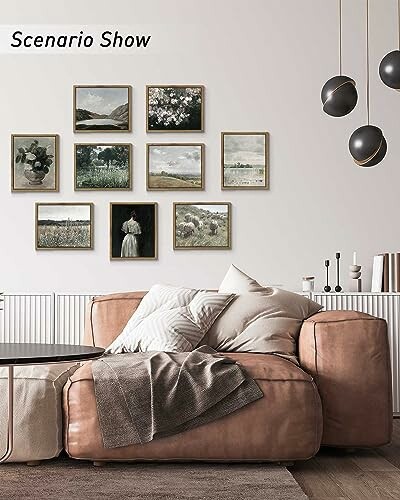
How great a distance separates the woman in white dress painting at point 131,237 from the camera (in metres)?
6.20

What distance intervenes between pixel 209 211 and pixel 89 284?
945 millimetres

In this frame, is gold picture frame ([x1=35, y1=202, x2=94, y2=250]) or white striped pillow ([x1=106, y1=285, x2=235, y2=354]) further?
gold picture frame ([x1=35, y1=202, x2=94, y2=250])

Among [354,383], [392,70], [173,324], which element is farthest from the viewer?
[173,324]

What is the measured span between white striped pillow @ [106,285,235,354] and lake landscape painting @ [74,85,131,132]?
1788mm

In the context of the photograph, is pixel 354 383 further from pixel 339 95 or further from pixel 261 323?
pixel 339 95

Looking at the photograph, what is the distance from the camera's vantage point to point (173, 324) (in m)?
4.62

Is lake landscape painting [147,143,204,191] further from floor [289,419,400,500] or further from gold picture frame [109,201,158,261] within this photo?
floor [289,419,400,500]

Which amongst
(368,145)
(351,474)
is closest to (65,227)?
(368,145)

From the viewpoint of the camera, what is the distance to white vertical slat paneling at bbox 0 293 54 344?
19.6ft

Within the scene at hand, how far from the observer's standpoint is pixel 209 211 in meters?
6.22

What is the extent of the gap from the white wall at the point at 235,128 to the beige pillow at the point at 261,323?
135cm

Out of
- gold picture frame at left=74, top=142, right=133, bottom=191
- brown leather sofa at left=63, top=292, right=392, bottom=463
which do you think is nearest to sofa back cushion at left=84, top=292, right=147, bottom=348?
brown leather sofa at left=63, top=292, right=392, bottom=463

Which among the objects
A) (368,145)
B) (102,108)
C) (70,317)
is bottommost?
(70,317)

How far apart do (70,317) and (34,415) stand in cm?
199
